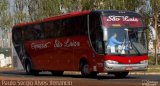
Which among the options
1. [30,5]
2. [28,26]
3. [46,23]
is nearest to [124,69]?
[46,23]

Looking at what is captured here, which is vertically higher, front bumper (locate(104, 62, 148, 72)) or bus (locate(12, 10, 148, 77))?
bus (locate(12, 10, 148, 77))

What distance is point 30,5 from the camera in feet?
194

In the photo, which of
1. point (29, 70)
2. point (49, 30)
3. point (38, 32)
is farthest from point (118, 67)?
point (29, 70)

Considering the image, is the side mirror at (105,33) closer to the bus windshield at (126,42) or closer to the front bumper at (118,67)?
the bus windshield at (126,42)

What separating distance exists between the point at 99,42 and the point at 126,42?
1.27m

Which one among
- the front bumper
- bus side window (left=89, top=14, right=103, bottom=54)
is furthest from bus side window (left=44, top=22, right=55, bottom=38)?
the front bumper

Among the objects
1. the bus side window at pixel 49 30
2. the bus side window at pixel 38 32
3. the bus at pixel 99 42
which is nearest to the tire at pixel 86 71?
the bus at pixel 99 42

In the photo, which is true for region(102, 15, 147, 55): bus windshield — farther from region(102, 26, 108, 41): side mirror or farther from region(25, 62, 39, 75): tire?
region(25, 62, 39, 75): tire

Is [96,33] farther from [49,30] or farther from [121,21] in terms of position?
[49,30]

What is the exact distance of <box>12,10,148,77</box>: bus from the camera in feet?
81.7

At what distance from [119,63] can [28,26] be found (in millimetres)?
10221

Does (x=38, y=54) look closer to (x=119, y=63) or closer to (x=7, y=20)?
(x=119, y=63)

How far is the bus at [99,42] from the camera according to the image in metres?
24.9

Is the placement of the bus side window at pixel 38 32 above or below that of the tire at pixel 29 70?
above
